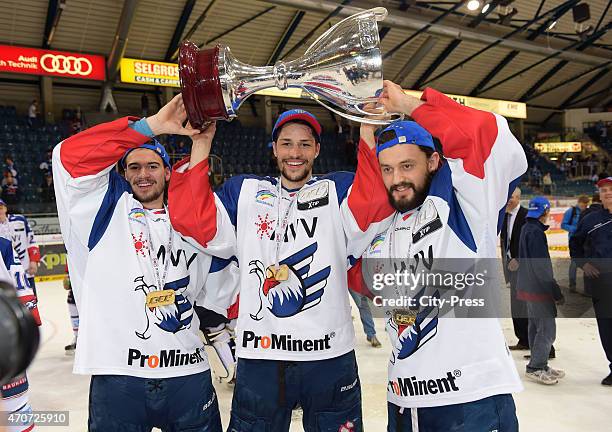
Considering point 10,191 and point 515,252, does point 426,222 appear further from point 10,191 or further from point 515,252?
point 10,191

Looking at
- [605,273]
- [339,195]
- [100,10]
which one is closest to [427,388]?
[339,195]

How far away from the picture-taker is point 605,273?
4.29 metres

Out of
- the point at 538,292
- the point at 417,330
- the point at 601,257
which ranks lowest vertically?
the point at 538,292

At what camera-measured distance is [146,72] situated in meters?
13.1

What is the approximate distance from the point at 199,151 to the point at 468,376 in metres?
1.22

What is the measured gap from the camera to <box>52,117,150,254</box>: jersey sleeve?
1900mm

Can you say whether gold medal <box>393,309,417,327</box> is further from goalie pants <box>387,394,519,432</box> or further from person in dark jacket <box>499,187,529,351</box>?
person in dark jacket <box>499,187,529,351</box>

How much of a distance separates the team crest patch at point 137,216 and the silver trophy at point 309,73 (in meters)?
0.56

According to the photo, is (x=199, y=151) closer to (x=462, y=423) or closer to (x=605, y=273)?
(x=462, y=423)

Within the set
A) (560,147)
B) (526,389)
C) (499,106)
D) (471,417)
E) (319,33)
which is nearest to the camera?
(471,417)

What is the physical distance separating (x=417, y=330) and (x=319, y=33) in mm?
15273

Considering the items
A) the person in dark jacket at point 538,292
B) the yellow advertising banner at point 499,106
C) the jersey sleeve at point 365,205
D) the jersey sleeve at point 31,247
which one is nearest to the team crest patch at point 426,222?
the jersey sleeve at point 365,205

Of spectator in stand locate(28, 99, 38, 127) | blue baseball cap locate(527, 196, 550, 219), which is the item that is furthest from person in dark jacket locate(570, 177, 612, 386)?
spectator in stand locate(28, 99, 38, 127)

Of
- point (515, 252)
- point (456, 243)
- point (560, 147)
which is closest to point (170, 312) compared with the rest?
point (456, 243)
